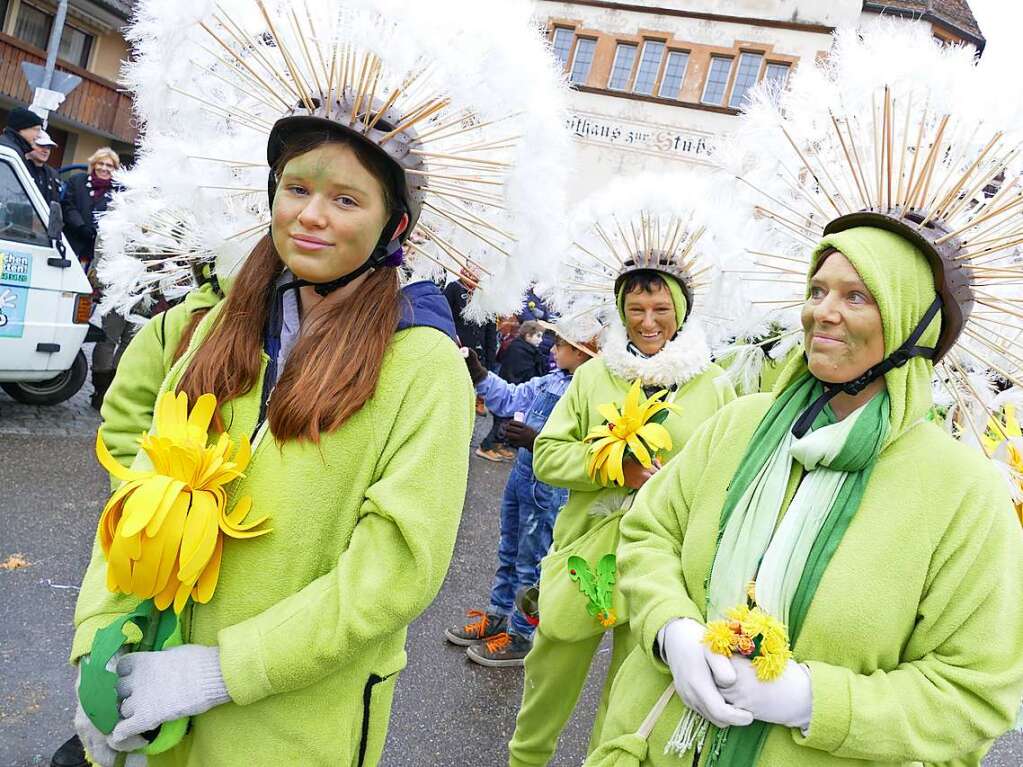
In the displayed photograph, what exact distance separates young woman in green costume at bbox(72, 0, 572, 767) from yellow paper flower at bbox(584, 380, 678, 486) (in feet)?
4.11

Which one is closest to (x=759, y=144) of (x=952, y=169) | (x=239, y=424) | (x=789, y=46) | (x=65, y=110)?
(x=952, y=169)

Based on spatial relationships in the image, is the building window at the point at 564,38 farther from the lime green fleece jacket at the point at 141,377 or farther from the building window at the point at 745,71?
the lime green fleece jacket at the point at 141,377

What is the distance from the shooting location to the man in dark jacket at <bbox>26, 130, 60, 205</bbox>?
676 cm

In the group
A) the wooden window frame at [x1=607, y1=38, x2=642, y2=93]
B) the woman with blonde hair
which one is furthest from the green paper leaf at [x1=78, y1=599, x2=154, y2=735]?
the wooden window frame at [x1=607, y1=38, x2=642, y2=93]

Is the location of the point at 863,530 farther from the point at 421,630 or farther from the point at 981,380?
the point at 421,630

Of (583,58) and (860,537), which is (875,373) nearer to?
(860,537)

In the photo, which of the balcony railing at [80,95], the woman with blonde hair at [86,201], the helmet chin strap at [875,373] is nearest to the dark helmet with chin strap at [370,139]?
the helmet chin strap at [875,373]

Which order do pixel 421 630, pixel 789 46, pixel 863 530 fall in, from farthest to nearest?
pixel 789 46, pixel 421 630, pixel 863 530

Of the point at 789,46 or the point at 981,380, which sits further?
the point at 789,46

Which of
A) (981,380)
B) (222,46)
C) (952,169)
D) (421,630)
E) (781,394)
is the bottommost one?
(421,630)

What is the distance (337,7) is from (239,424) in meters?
0.96

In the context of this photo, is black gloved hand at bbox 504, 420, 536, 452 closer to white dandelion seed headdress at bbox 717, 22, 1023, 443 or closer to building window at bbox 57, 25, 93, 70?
white dandelion seed headdress at bbox 717, 22, 1023, 443

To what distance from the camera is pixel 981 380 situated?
7.27 ft

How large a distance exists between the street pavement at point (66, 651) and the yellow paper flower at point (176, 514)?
1.69m
